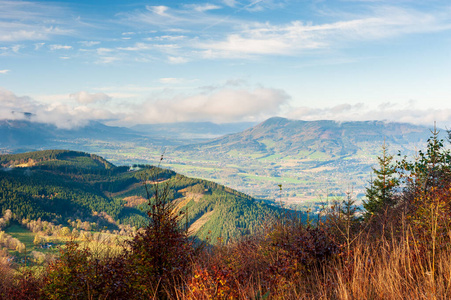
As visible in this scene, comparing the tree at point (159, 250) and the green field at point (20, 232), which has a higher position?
the tree at point (159, 250)

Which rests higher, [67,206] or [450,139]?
[450,139]

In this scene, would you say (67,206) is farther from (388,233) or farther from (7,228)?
(388,233)

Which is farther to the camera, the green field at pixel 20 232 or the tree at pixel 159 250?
the green field at pixel 20 232

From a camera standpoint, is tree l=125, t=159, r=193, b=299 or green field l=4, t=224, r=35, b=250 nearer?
tree l=125, t=159, r=193, b=299

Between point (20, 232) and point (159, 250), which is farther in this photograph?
point (20, 232)

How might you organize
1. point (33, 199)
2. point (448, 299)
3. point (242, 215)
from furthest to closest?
1. point (242, 215)
2. point (33, 199)
3. point (448, 299)

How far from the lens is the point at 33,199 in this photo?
184 m

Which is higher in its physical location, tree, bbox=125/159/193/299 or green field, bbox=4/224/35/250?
tree, bbox=125/159/193/299

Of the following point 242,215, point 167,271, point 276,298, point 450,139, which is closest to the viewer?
point 276,298

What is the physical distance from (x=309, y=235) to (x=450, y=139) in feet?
67.6

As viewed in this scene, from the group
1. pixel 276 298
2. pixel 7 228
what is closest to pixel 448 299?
pixel 276 298

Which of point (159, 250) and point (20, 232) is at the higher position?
point (159, 250)

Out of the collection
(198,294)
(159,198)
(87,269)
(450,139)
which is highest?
(450,139)

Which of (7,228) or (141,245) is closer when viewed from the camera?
(141,245)
